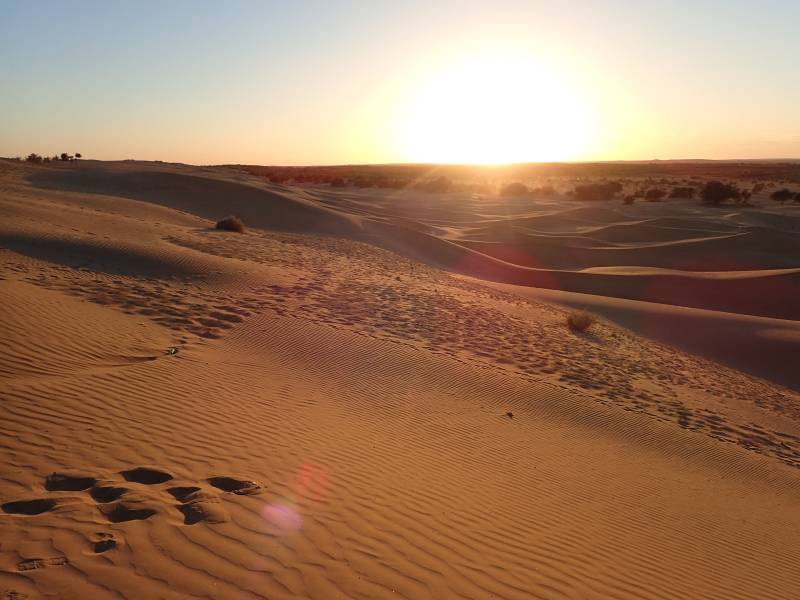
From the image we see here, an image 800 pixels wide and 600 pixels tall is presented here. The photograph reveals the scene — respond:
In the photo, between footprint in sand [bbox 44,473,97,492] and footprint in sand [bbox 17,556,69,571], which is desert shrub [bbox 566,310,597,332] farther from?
footprint in sand [bbox 17,556,69,571]

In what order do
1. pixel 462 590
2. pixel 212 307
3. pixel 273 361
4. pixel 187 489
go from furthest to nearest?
1. pixel 212 307
2. pixel 273 361
3. pixel 187 489
4. pixel 462 590

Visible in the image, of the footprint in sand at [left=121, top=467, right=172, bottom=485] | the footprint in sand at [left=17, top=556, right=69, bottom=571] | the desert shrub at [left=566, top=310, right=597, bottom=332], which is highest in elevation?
the footprint in sand at [left=17, top=556, right=69, bottom=571]

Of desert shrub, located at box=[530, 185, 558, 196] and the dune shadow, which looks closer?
the dune shadow

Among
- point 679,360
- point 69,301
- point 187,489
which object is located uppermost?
point 69,301

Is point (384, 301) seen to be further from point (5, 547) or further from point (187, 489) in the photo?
point (5, 547)

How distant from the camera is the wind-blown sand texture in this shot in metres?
4.20

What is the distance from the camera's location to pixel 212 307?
38.6 feet

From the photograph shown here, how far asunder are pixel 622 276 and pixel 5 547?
81.6ft

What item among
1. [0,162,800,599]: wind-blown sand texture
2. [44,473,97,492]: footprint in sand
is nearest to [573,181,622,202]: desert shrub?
[0,162,800,599]: wind-blown sand texture

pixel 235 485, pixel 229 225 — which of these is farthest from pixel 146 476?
pixel 229 225

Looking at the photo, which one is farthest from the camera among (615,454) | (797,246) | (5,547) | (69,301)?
(797,246)

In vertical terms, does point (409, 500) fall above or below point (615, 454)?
above

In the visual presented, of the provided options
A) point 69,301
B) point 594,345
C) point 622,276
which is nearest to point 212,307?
point 69,301

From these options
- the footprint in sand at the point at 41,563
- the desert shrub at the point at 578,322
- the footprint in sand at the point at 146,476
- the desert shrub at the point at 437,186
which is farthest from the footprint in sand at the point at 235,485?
the desert shrub at the point at 437,186
